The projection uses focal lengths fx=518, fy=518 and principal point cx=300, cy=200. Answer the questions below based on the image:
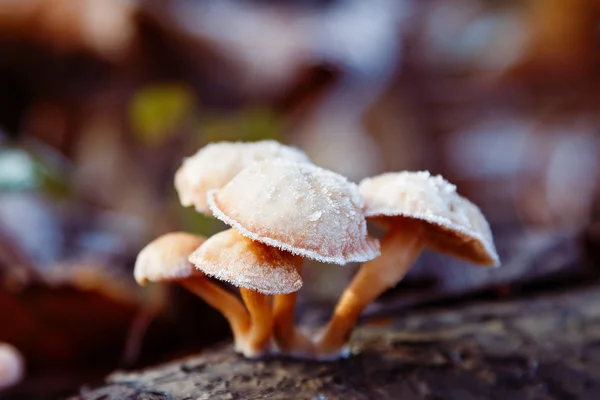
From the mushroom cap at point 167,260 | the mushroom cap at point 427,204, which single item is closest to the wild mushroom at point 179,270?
the mushroom cap at point 167,260

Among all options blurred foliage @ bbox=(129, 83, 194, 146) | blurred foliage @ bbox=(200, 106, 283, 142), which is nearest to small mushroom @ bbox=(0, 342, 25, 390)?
blurred foliage @ bbox=(200, 106, 283, 142)

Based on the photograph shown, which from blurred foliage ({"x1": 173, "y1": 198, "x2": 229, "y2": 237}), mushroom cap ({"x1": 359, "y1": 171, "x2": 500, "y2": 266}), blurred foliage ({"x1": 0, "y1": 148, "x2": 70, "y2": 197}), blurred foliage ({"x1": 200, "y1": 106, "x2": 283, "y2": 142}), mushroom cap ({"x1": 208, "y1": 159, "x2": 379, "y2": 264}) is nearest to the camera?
mushroom cap ({"x1": 208, "y1": 159, "x2": 379, "y2": 264})

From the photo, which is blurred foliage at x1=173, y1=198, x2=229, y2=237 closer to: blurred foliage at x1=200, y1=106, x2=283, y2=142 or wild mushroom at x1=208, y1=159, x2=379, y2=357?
blurred foliage at x1=200, y1=106, x2=283, y2=142

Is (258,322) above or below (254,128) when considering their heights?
below

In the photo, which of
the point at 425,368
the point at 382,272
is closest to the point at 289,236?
the point at 382,272

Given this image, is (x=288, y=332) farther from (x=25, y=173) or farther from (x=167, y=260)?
(x=25, y=173)

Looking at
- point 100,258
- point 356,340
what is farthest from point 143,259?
point 100,258

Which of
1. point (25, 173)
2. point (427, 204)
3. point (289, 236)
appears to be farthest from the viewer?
point (25, 173)

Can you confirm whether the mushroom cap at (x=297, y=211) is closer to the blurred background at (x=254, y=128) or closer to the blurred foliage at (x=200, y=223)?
the blurred background at (x=254, y=128)

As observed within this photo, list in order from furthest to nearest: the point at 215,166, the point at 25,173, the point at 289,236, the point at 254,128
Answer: the point at 254,128
the point at 25,173
the point at 215,166
the point at 289,236
